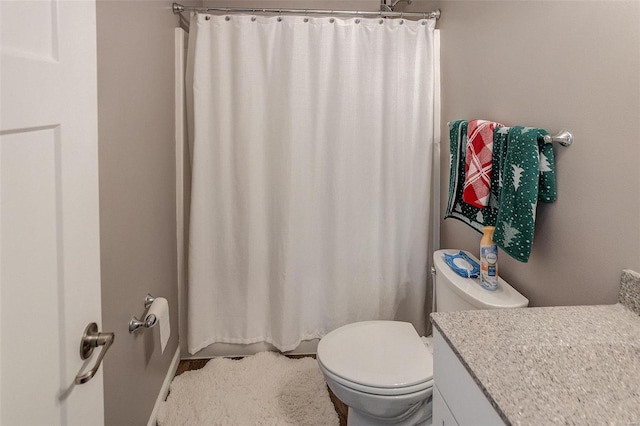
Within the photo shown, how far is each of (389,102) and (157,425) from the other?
72.5 inches

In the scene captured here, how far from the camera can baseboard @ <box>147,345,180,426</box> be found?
5.64ft

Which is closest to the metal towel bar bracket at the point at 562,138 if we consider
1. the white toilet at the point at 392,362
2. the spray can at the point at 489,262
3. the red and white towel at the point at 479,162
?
the red and white towel at the point at 479,162

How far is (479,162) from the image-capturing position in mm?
1479

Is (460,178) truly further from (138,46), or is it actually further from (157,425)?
(157,425)

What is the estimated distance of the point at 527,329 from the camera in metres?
0.90

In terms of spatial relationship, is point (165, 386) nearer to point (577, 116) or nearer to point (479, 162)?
point (479, 162)

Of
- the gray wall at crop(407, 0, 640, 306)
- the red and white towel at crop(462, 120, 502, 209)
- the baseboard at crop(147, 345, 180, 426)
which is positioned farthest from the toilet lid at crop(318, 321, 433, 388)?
the baseboard at crop(147, 345, 180, 426)

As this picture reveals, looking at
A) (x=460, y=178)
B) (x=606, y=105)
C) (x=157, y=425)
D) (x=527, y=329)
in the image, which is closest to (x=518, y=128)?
(x=606, y=105)

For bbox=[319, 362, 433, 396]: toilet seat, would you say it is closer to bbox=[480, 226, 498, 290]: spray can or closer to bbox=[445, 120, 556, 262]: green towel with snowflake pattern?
bbox=[480, 226, 498, 290]: spray can

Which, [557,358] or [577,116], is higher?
[577,116]

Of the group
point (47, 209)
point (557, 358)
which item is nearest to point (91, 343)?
point (47, 209)

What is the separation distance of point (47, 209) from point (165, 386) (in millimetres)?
1603

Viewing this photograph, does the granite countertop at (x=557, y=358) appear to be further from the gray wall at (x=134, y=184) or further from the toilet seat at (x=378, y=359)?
the gray wall at (x=134, y=184)

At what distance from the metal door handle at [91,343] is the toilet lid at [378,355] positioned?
87 centimetres
